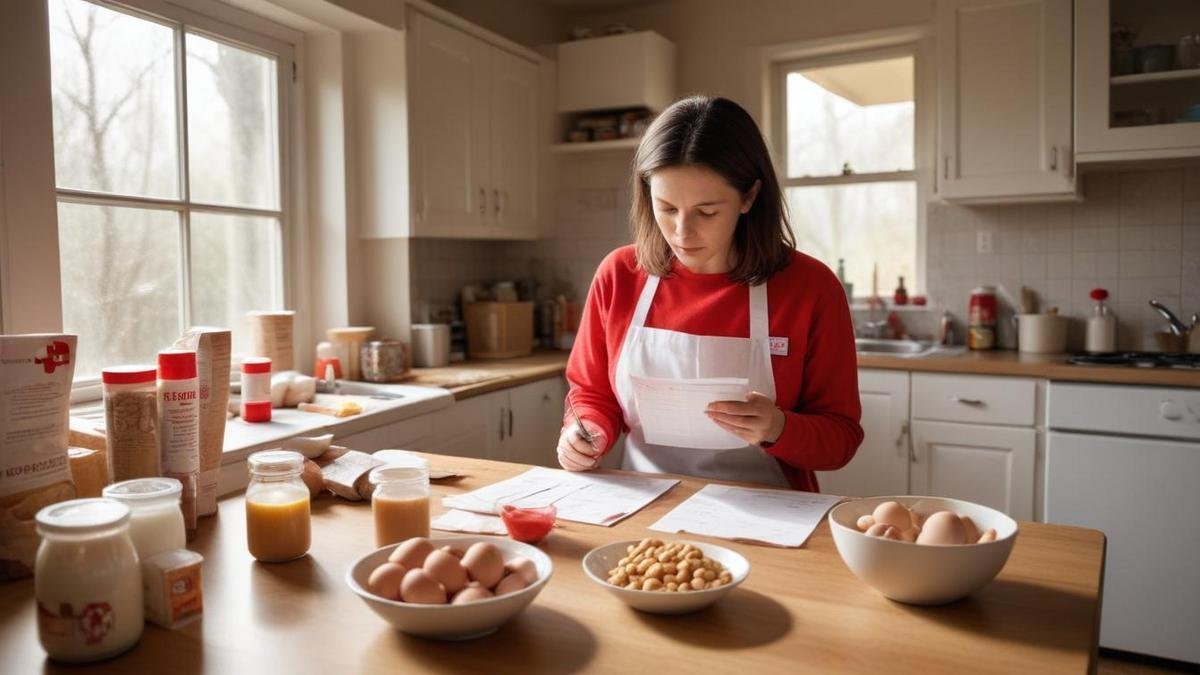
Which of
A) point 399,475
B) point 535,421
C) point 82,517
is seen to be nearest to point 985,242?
point 535,421

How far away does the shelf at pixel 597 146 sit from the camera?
388cm

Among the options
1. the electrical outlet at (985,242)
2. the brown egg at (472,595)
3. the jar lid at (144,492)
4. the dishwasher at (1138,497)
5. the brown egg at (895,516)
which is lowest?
the dishwasher at (1138,497)

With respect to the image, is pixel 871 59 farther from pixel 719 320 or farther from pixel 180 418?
pixel 180 418

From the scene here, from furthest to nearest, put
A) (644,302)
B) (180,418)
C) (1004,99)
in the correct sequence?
(1004,99) → (644,302) → (180,418)

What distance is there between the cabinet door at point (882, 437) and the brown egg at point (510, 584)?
2334 mm

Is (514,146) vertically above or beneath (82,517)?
above

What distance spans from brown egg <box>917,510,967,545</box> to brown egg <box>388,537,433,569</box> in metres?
0.58

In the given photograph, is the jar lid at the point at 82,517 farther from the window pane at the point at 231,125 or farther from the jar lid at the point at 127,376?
the window pane at the point at 231,125

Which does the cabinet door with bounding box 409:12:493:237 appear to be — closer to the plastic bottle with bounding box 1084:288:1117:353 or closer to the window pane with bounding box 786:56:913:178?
the window pane with bounding box 786:56:913:178

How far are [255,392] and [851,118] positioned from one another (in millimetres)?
2780

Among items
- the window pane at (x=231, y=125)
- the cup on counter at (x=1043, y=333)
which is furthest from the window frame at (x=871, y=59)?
the window pane at (x=231, y=125)

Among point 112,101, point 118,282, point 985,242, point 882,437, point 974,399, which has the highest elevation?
point 112,101

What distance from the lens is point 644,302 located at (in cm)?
191

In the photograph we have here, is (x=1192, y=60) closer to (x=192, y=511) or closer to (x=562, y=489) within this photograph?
(x=562, y=489)
